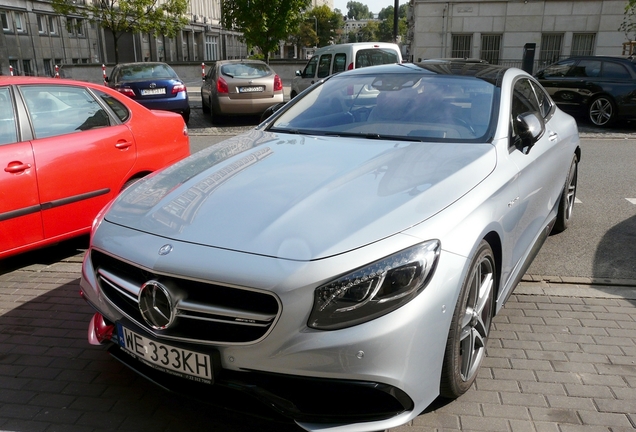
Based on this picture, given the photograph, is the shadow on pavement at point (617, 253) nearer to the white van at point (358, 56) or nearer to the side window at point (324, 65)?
the white van at point (358, 56)

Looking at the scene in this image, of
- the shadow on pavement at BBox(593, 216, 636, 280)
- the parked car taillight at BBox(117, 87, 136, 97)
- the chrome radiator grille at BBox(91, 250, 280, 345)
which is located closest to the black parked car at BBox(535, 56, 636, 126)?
the shadow on pavement at BBox(593, 216, 636, 280)

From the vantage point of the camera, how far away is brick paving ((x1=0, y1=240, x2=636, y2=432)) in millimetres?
2807

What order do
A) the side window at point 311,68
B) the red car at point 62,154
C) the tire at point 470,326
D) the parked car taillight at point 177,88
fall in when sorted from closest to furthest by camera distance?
1. the tire at point 470,326
2. the red car at point 62,154
3. the parked car taillight at point 177,88
4. the side window at point 311,68

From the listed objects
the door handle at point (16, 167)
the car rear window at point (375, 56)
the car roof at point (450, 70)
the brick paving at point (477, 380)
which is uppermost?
the car roof at point (450, 70)

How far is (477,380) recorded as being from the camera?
10.3 ft

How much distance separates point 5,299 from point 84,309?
655 mm

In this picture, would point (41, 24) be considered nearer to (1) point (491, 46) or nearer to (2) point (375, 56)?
(1) point (491, 46)

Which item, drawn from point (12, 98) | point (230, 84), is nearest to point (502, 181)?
point (12, 98)

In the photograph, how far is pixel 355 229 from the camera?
2.46 metres

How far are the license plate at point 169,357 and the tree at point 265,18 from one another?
27447mm

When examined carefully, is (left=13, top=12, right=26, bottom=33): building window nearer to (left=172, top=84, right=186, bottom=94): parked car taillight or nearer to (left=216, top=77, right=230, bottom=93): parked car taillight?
(left=172, top=84, right=186, bottom=94): parked car taillight

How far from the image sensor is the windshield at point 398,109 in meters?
3.70

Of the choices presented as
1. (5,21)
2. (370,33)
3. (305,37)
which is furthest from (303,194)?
(370,33)

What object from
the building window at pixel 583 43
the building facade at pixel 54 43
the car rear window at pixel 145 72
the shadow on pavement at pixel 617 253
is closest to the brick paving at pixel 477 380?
the shadow on pavement at pixel 617 253
